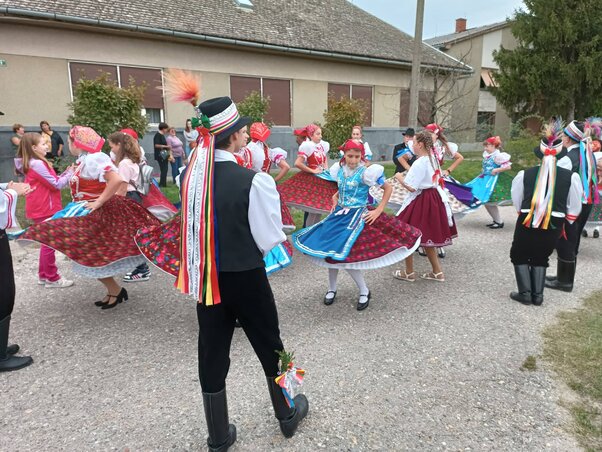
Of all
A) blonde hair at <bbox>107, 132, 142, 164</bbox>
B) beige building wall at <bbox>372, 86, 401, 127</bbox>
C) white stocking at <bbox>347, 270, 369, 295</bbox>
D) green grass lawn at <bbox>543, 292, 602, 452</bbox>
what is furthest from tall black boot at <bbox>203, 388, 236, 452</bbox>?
beige building wall at <bbox>372, 86, 401, 127</bbox>

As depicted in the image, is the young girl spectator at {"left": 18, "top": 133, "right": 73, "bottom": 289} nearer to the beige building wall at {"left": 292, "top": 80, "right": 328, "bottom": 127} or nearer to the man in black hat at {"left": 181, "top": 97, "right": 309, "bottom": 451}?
the man in black hat at {"left": 181, "top": 97, "right": 309, "bottom": 451}

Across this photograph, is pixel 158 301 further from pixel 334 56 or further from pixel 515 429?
pixel 334 56

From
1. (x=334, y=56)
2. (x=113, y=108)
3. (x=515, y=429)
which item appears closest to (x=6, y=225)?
(x=515, y=429)

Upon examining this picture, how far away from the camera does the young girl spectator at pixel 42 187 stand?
4.61 meters

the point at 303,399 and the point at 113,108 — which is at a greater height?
the point at 113,108

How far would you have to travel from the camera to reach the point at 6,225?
10.5 ft

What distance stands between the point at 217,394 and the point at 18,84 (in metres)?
12.5

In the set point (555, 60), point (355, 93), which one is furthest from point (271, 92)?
point (555, 60)

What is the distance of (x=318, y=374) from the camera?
333 cm

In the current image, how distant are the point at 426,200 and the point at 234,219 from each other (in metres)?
3.42

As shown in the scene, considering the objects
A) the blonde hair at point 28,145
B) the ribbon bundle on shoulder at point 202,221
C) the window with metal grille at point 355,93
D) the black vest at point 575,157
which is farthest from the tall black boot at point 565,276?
the window with metal grille at point 355,93

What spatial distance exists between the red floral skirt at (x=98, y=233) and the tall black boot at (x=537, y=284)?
4078mm

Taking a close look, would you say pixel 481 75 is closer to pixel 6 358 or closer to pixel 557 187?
pixel 557 187

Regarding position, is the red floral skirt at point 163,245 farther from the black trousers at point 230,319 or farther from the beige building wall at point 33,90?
the beige building wall at point 33,90
